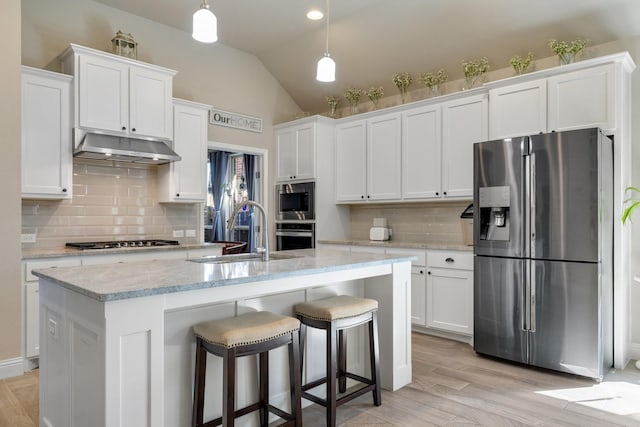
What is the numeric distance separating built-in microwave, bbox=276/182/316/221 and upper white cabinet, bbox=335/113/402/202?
388mm

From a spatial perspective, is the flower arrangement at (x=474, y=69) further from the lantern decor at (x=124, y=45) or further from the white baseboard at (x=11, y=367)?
the white baseboard at (x=11, y=367)

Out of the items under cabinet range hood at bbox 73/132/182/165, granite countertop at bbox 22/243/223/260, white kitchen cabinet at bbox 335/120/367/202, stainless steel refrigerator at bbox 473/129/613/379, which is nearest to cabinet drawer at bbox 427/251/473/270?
stainless steel refrigerator at bbox 473/129/613/379

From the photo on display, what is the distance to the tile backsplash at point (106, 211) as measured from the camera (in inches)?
153

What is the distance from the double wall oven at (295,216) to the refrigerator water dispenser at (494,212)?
216 centimetres

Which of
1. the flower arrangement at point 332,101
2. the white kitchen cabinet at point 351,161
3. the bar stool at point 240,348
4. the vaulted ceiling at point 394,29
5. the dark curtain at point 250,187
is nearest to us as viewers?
the bar stool at point 240,348

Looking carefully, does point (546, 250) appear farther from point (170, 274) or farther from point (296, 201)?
point (296, 201)

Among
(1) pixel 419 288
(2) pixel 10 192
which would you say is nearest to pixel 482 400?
(1) pixel 419 288

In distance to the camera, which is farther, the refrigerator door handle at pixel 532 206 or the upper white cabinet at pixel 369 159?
the upper white cabinet at pixel 369 159

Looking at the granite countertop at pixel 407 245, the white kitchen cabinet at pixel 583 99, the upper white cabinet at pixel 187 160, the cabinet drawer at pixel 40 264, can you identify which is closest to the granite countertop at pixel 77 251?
the cabinet drawer at pixel 40 264

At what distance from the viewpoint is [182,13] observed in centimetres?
447

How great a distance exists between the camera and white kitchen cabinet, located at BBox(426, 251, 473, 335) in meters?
3.95

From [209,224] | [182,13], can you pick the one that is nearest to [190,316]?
[182,13]

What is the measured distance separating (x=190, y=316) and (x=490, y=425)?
5.84ft

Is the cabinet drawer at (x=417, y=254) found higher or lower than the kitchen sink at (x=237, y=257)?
lower
